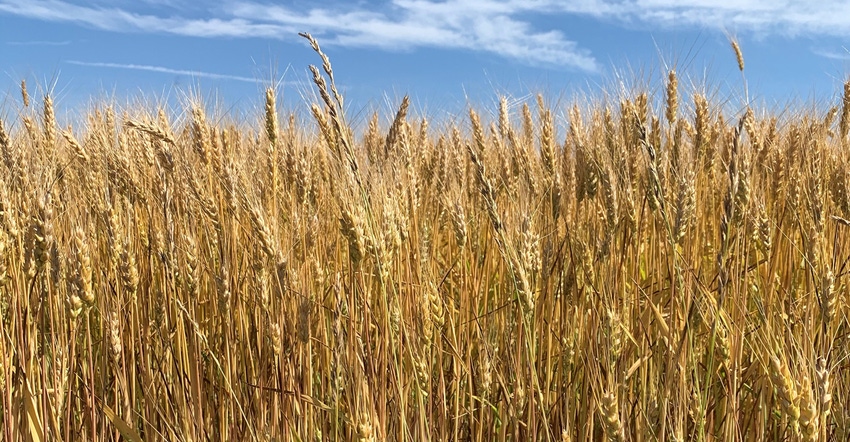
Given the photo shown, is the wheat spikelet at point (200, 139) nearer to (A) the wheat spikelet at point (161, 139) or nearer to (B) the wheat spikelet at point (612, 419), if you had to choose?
(A) the wheat spikelet at point (161, 139)

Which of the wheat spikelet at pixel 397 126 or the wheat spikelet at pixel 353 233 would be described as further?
the wheat spikelet at pixel 397 126

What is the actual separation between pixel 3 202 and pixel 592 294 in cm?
139

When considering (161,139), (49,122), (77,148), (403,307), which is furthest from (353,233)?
(49,122)

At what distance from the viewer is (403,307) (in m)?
1.79

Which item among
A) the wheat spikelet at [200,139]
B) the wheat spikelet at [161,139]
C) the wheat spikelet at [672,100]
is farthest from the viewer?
the wheat spikelet at [672,100]

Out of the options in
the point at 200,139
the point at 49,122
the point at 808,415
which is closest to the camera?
the point at 808,415

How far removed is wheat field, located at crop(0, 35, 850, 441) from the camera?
139 centimetres

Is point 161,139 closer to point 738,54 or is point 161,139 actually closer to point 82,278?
point 82,278

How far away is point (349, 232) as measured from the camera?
1.35 meters

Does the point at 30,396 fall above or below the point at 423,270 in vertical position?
below

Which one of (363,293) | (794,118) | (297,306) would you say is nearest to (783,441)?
(363,293)

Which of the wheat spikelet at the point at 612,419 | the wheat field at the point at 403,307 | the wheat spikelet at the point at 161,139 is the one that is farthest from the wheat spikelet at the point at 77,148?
the wheat spikelet at the point at 612,419

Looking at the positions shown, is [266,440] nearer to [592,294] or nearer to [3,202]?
[3,202]

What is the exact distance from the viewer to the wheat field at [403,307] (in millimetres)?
1386
